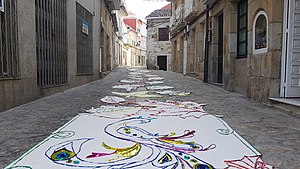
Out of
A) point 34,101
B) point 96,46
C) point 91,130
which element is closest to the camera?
point 91,130

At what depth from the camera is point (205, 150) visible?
233cm

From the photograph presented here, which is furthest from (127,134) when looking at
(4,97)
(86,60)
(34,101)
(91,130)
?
(86,60)

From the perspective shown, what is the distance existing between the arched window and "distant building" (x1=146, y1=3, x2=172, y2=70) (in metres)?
20.5

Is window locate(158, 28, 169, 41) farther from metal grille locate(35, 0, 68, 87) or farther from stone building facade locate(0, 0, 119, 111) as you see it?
metal grille locate(35, 0, 68, 87)

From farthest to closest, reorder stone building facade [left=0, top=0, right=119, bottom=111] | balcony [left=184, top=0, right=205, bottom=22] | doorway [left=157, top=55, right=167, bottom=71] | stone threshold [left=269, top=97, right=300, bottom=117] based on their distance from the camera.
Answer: doorway [left=157, top=55, right=167, bottom=71], balcony [left=184, top=0, right=205, bottom=22], stone building facade [left=0, top=0, right=119, bottom=111], stone threshold [left=269, top=97, right=300, bottom=117]

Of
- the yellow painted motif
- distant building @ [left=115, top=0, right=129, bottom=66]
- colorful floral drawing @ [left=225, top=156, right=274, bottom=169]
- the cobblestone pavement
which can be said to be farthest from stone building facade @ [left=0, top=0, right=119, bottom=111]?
distant building @ [left=115, top=0, right=129, bottom=66]

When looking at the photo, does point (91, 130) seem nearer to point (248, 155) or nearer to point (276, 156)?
point (248, 155)

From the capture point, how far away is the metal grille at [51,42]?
5.66 m

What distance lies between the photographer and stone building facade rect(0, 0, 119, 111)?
4.30m

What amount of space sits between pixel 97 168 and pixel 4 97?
290 cm

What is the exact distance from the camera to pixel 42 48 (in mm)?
5785

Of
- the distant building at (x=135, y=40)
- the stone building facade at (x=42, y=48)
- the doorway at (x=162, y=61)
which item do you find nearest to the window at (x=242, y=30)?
the stone building facade at (x=42, y=48)

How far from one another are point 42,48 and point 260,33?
4536 mm

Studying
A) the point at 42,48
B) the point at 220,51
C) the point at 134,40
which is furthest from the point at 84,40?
the point at 134,40
